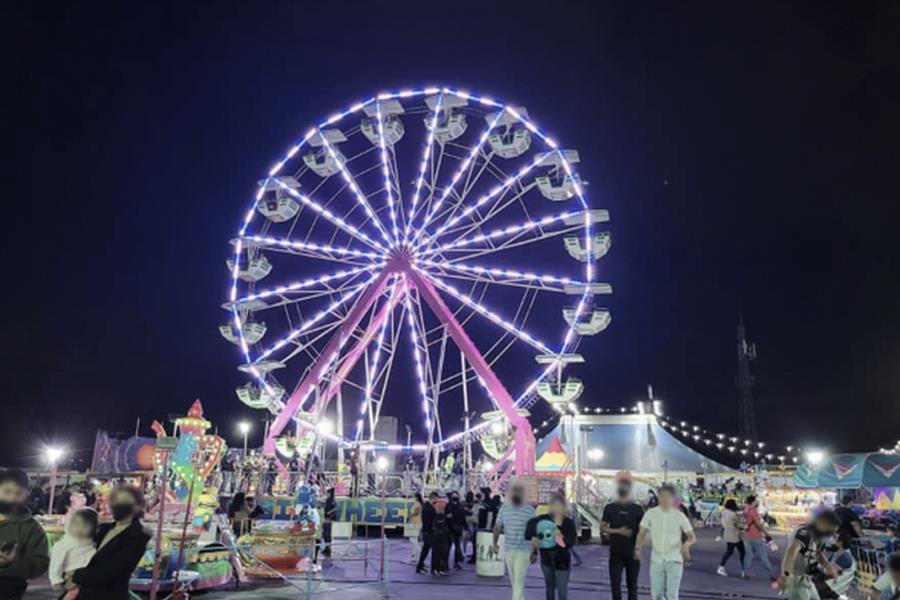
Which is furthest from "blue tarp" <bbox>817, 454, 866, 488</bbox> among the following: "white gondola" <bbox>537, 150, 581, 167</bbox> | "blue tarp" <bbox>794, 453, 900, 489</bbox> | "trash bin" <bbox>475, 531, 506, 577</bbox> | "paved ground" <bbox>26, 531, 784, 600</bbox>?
"trash bin" <bbox>475, 531, 506, 577</bbox>

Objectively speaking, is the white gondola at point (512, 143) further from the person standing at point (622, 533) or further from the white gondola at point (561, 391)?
the person standing at point (622, 533)

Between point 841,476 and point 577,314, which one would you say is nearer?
point 841,476

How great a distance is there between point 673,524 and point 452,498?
769 cm

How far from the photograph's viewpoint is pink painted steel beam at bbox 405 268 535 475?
934 inches

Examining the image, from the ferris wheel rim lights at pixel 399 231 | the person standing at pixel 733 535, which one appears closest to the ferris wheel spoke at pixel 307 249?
the ferris wheel rim lights at pixel 399 231

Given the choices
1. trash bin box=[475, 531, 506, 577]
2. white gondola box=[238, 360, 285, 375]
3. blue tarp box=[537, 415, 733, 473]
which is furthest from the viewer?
blue tarp box=[537, 415, 733, 473]

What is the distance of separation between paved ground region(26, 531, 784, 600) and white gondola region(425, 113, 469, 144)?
47.4ft

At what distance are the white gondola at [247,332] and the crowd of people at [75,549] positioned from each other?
20.6 meters

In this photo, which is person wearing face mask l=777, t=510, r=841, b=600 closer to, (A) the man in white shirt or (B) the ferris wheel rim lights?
(A) the man in white shirt

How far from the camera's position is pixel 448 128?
23.6 metres

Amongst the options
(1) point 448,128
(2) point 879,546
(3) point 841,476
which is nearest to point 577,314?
(1) point 448,128

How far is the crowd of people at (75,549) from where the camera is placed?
13.6 ft

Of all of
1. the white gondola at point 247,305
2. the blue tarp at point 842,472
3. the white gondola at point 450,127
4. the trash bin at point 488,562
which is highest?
the white gondola at point 450,127

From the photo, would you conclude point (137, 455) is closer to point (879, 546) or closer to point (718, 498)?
point (718, 498)
